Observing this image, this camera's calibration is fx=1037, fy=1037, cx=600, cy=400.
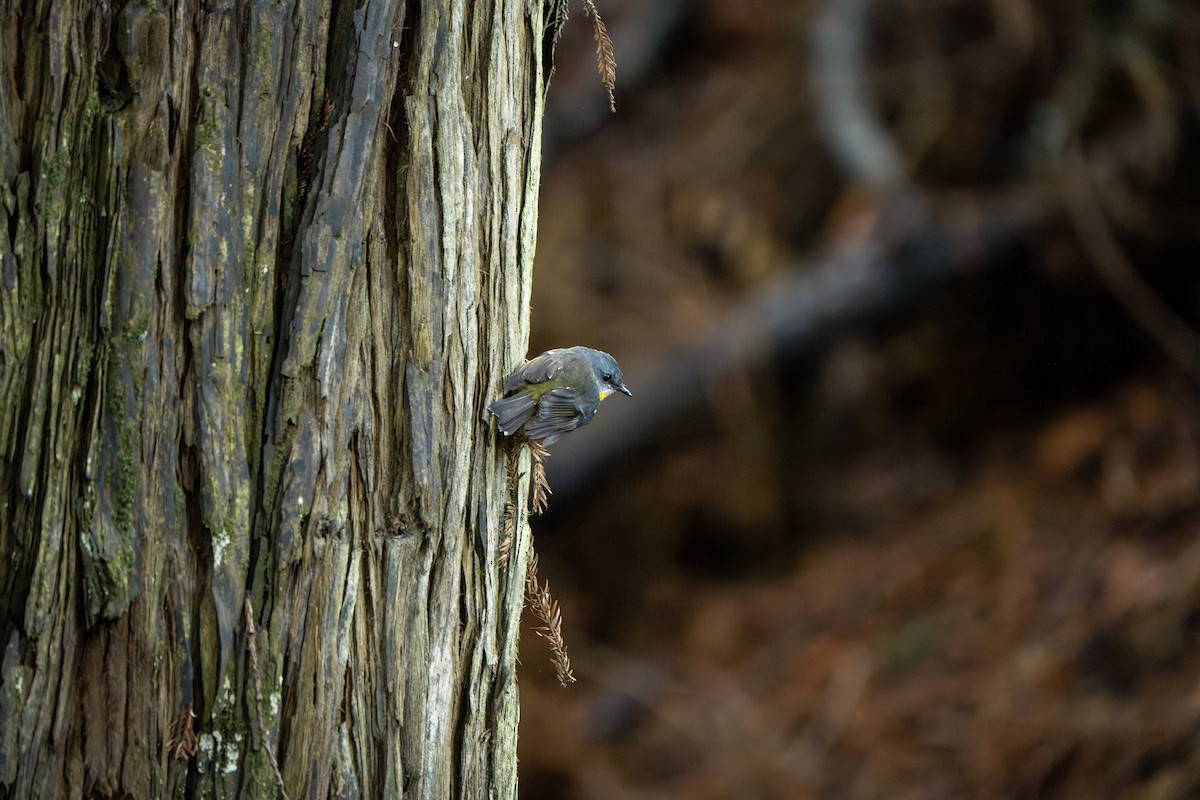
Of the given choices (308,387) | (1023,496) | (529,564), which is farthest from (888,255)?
(308,387)

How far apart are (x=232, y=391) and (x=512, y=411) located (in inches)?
13.9

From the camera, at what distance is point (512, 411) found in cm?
135

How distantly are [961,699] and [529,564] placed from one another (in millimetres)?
3115

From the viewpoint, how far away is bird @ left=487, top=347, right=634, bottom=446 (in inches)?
53.6

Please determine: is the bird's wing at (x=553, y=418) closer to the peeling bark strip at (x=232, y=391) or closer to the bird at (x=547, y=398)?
Answer: the bird at (x=547, y=398)

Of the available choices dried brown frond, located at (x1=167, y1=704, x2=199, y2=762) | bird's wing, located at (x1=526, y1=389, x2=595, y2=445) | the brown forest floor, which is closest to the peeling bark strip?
dried brown frond, located at (x1=167, y1=704, x2=199, y2=762)

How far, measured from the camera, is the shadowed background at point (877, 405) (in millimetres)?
4047

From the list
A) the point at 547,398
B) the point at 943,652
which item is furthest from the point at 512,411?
the point at 943,652

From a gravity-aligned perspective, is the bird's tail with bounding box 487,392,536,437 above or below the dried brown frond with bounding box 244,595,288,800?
above

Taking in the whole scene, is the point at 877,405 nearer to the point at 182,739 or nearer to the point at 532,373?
the point at 532,373

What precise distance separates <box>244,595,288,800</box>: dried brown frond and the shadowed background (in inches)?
128

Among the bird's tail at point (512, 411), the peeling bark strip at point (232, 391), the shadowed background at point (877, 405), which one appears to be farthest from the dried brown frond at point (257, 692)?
the shadowed background at point (877, 405)

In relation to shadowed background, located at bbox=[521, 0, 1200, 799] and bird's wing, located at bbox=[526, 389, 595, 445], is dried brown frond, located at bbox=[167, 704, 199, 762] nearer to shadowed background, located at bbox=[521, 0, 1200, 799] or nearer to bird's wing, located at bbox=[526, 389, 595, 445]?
bird's wing, located at bbox=[526, 389, 595, 445]

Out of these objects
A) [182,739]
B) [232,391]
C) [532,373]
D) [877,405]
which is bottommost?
[182,739]
